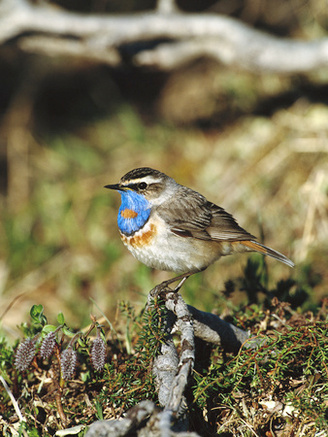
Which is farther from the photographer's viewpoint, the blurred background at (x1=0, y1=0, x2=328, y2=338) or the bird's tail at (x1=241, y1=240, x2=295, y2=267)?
the blurred background at (x1=0, y1=0, x2=328, y2=338)

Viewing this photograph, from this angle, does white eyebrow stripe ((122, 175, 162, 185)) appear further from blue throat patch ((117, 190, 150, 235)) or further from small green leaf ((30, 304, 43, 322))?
small green leaf ((30, 304, 43, 322))

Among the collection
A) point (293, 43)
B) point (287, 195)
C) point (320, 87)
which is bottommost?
point (287, 195)

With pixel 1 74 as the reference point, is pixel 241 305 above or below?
below

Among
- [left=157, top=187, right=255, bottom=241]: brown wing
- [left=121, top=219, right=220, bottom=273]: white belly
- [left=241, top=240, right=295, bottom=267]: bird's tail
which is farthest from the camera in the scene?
[left=241, top=240, right=295, bottom=267]: bird's tail

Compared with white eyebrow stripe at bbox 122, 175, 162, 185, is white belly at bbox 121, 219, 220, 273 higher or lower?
lower

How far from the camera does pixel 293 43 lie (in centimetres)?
685

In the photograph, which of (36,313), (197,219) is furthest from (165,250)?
(36,313)

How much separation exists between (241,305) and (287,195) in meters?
2.90

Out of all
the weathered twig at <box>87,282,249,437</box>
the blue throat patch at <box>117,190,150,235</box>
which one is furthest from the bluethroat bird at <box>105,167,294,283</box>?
the weathered twig at <box>87,282,249,437</box>

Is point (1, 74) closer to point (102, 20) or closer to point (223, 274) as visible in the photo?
point (102, 20)

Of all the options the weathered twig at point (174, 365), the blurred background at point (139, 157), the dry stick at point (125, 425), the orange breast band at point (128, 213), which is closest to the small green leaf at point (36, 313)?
the weathered twig at point (174, 365)

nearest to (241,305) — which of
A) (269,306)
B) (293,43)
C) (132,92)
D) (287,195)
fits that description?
(269,306)

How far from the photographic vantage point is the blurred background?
6426 mm

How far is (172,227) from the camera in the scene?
4336 millimetres
